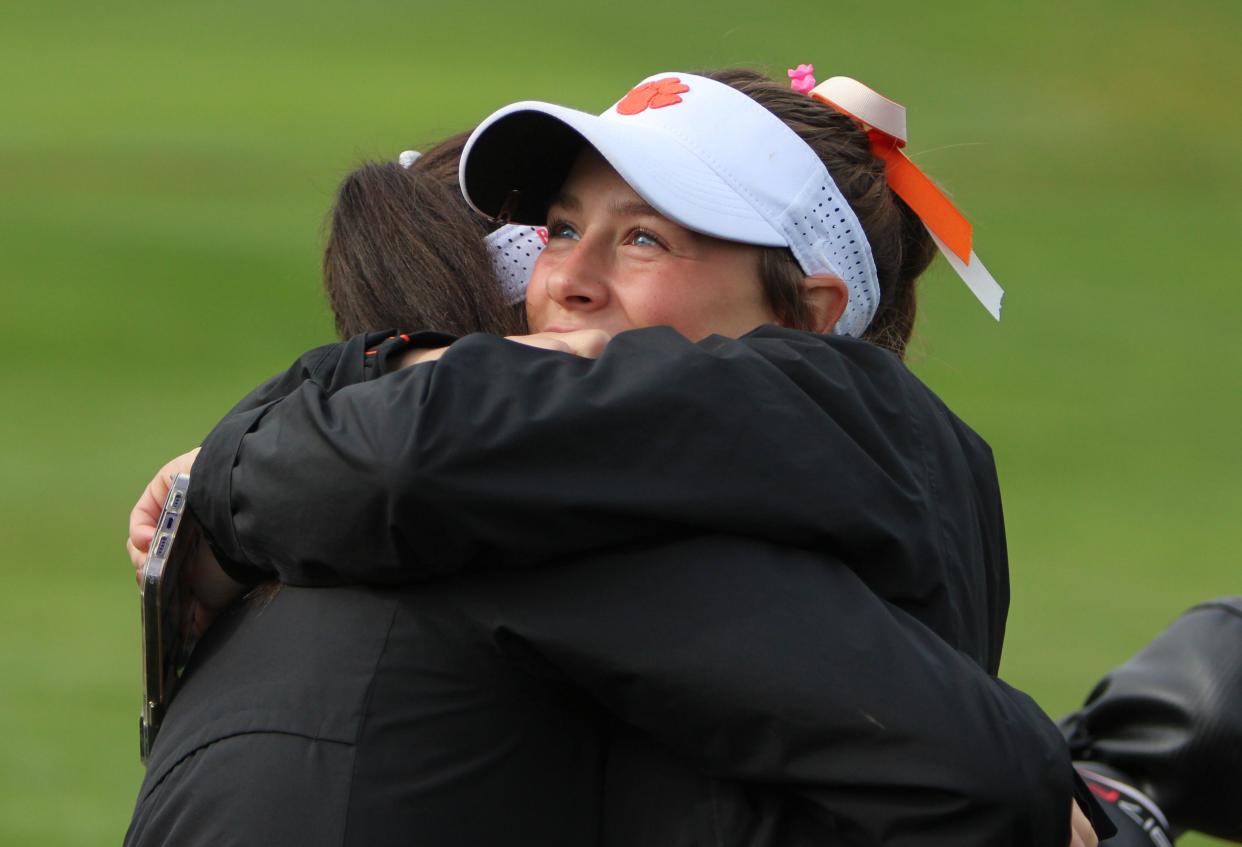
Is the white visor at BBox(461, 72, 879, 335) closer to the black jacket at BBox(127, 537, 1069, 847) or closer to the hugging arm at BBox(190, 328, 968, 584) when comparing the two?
the hugging arm at BBox(190, 328, 968, 584)

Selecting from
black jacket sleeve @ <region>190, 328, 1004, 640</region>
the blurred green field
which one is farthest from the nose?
the blurred green field

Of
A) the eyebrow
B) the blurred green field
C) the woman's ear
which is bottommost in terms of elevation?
the blurred green field

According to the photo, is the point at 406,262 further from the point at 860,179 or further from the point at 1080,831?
the point at 1080,831

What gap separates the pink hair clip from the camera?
2232 mm

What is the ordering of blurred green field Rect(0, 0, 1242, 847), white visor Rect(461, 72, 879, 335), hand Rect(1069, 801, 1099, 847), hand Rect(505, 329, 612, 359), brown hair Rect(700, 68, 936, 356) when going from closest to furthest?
hand Rect(1069, 801, 1099, 847) → hand Rect(505, 329, 612, 359) → white visor Rect(461, 72, 879, 335) → brown hair Rect(700, 68, 936, 356) → blurred green field Rect(0, 0, 1242, 847)

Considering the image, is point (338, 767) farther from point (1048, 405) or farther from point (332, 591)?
point (1048, 405)

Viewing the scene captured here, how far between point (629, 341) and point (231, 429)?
1.23 feet

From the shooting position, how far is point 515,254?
6.89 ft

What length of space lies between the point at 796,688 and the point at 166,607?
1.96 feet

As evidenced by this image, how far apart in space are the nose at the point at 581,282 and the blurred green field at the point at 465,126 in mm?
719

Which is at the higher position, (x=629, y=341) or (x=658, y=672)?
(x=629, y=341)

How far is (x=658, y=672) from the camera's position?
1.44 meters

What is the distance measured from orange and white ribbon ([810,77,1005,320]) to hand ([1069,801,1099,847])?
77 centimetres

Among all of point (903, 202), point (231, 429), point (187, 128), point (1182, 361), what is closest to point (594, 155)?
point (903, 202)
